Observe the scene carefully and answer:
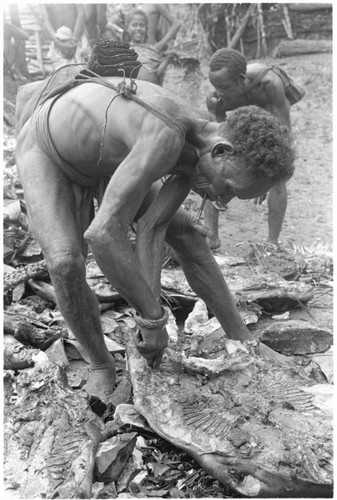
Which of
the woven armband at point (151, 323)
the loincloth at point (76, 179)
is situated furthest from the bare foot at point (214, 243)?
the woven armband at point (151, 323)

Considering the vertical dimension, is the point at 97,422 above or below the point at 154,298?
below

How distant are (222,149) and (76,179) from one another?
0.69m

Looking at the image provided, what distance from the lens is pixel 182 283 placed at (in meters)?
4.35

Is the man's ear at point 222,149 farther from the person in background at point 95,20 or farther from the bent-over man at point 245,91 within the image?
the person in background at point 95,20

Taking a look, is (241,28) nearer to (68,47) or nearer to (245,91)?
(68,47)

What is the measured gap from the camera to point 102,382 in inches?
123

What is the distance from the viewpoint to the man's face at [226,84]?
16.8ft

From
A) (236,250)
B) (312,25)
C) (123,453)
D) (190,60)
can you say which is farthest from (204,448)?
(312,25)

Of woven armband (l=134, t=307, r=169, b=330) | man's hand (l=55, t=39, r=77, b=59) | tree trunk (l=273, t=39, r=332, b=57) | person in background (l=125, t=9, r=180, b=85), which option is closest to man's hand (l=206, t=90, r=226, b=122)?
person in background (l=125, t=9, r=180, b=85)

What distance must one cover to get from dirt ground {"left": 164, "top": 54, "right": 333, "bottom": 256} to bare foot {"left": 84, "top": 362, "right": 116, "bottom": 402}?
2805mm

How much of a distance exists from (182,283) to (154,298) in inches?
61.7

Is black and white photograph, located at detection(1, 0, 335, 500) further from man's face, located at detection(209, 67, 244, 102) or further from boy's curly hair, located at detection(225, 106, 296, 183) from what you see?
man's face, located at detection(209, 67, 244, 102)

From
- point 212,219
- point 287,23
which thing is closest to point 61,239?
point 212,219

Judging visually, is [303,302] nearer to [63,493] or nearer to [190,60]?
[63,493]
